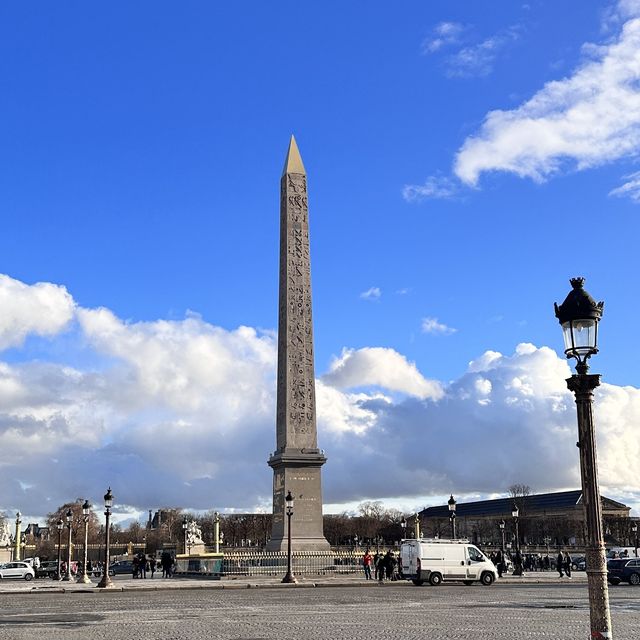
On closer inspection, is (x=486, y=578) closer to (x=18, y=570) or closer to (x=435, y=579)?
(x=435, y=579)

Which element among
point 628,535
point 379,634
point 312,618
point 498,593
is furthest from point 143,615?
point 628,535

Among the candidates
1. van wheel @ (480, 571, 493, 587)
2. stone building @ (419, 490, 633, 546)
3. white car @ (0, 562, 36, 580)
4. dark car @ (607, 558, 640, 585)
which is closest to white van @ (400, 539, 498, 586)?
van wheel @ (480, 571, 493, 587)

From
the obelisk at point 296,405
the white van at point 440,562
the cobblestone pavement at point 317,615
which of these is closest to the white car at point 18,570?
the obelisk at point 296,405

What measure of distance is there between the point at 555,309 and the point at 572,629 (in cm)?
945

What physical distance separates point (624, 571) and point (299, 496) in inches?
549

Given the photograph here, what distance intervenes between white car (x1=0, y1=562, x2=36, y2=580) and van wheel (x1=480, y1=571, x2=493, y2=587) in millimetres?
30525

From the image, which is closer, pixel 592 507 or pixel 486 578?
pixel 592 507

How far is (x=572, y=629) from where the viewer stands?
52.2 feet

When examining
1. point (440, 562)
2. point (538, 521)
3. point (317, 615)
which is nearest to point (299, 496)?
point (440, 562)

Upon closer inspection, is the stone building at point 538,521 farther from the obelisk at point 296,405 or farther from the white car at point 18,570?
the obelisk at point 296,405

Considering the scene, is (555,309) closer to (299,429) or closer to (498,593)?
(498,593)

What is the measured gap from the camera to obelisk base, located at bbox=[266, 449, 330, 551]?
3872 centimetres

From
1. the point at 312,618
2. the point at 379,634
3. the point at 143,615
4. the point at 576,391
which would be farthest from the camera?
the point at 143,615

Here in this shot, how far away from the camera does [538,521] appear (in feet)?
468
